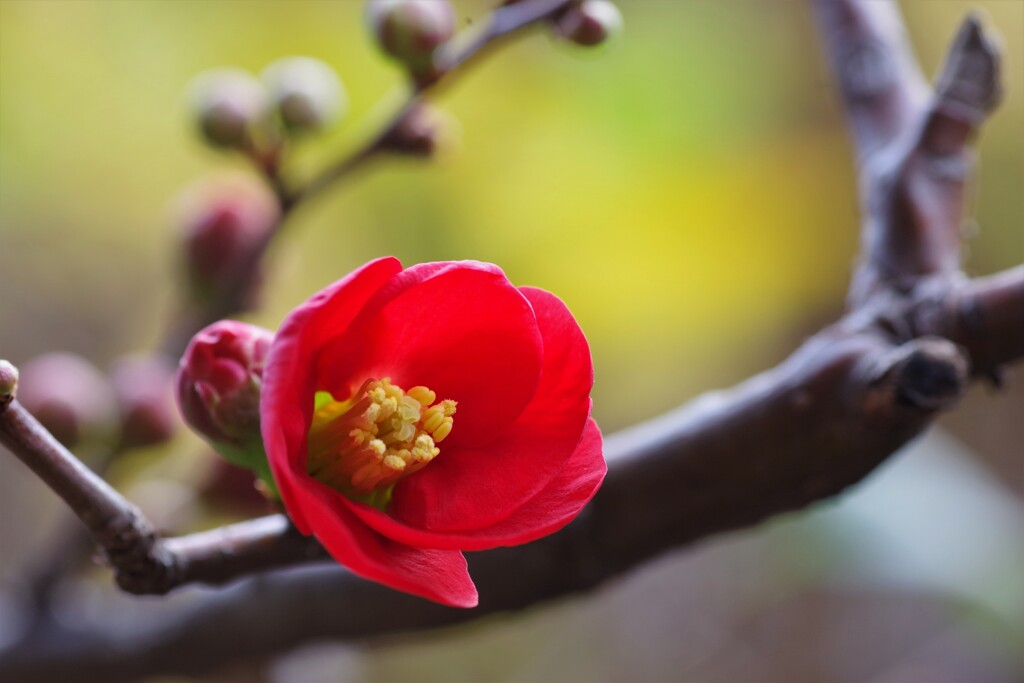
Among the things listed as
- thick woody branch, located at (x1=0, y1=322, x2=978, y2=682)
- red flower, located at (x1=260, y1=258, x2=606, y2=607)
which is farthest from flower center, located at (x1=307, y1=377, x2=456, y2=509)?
thick woody branch, located at (x1=0, y1=322, x2=978, y2=682)

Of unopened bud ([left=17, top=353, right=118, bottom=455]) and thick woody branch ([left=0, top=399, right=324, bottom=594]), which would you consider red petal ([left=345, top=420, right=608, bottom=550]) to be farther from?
unopened bud ([left=17, top=353, right=118, bottom=455])

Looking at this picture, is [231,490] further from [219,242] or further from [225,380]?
[225,380]

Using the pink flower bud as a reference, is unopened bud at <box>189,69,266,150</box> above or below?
above

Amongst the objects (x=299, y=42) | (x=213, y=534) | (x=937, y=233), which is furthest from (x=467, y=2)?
(x=213, y=534)

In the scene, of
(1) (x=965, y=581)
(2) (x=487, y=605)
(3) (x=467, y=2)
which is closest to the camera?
(2) (x=487, y=605)

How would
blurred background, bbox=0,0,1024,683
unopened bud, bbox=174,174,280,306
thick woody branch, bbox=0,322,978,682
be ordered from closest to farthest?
thick woody branch, bbox=0,322,978,682 → unopened bud, bbox=174,174,280,306 → blurred background, bbox=0,0,1024,683

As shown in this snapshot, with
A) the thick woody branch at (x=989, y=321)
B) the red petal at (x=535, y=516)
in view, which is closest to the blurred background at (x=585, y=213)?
the thick woody branch at (x=989, y=321)

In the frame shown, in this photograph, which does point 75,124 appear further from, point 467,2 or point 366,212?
point 467,2
